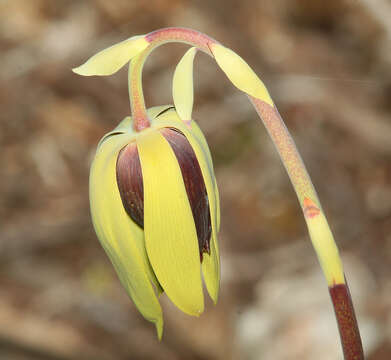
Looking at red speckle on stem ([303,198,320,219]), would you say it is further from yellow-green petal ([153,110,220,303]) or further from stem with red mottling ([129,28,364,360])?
yellow-green petal ([153,110,220,303])

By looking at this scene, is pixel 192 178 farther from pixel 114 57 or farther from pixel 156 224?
pixel 114 57

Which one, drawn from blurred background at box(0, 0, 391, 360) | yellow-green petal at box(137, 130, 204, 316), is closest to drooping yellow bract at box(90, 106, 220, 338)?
yellow-green petal at box(137, 130, 204, 316)

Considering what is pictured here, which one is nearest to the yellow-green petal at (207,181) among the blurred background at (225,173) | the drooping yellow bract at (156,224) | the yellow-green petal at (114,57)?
the drooping yellow bract at (156,224)

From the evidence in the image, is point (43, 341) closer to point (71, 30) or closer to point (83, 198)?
point (83, 198)

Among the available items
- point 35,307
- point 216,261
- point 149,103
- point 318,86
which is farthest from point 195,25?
point 216,261

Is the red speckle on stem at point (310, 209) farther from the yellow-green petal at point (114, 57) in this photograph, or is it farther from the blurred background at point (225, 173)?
the blurred background at point (225, 173)

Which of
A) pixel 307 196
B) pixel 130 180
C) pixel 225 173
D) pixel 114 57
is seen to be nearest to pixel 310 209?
pixel 307 196

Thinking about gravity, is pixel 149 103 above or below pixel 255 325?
above
